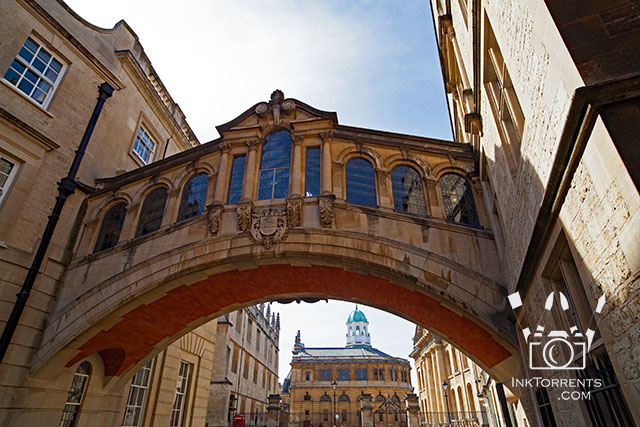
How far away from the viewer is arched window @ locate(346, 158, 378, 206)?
984 cm

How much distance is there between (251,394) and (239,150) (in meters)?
25.8

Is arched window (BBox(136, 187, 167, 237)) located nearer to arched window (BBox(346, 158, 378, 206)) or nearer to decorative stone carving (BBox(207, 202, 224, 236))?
decorative stone carving (BBox(207, 202, 224, 236))

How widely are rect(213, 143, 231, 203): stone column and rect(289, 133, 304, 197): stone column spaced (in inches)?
82.0

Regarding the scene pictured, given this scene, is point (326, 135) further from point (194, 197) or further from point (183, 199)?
point (183, 199)

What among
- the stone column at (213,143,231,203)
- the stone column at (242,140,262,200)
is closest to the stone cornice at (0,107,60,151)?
the stone column at (213,143,231,203)

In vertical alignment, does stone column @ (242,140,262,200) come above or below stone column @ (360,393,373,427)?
above

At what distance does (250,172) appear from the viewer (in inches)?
422

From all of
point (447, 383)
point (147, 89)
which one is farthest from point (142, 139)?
point (447, 383)

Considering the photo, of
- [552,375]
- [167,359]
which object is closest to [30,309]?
[167,359]

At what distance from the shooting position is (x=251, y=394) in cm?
3062

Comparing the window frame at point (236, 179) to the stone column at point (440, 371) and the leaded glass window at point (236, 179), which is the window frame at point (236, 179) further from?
the stone column at point (440, 371)

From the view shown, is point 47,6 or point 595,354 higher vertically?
point 47,6

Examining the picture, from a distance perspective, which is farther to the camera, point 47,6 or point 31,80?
point 47,6

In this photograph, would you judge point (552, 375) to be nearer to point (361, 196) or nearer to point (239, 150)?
point (361, 196)
